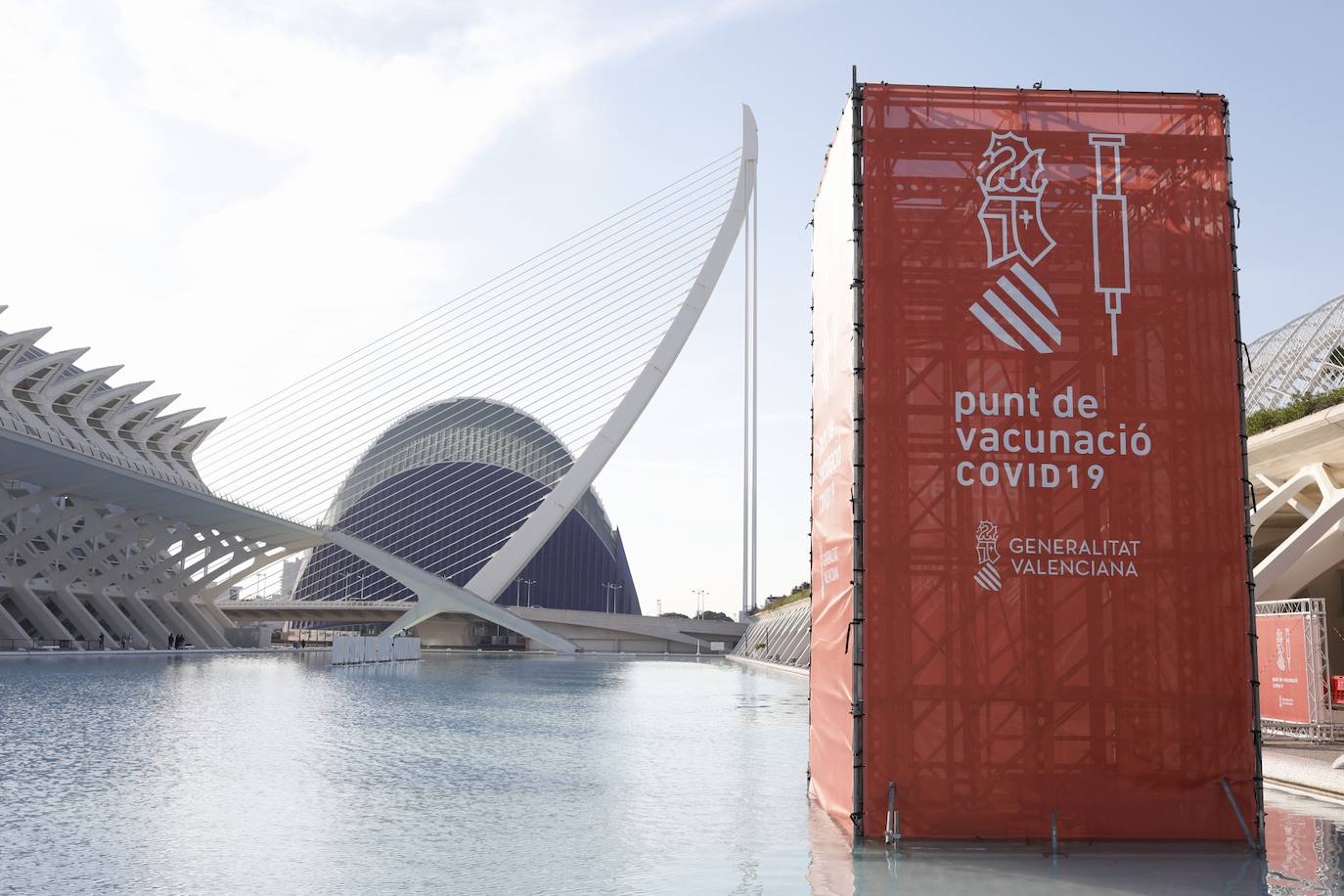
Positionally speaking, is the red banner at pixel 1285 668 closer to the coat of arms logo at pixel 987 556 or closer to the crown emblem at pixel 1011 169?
the coat of arms logo at pixel 987 556

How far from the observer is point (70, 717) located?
42.6 feet

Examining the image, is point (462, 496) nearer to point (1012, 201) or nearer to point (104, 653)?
point (104, 653)

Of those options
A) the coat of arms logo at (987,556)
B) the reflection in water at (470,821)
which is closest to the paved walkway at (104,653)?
the reflection in water at (470,821)

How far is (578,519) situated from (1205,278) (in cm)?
7926

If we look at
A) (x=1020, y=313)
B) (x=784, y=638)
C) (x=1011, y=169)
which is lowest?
(x=784, y=638)

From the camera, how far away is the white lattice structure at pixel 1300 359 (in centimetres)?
2905

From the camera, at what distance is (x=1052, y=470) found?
275 inches

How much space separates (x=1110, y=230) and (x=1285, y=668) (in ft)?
21.3

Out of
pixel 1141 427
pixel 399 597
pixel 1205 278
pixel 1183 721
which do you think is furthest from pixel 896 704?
pixel 399 597

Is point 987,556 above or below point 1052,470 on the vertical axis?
below

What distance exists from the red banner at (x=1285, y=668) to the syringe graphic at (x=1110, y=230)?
5.39 m

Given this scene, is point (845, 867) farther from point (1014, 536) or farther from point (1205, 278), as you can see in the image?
point (1205, 278)

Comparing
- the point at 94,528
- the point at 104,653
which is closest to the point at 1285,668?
the point at 104,653

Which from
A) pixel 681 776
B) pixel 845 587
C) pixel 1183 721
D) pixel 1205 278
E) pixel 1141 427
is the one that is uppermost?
pixel 1205 278
